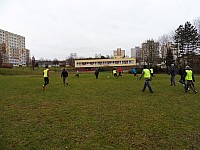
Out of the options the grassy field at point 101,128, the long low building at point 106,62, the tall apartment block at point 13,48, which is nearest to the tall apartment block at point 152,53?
the long low building at point 106,62

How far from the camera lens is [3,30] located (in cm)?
11800

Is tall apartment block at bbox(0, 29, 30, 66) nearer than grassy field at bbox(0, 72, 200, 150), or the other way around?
grassy field at bbox(0, 72, 200, 150)

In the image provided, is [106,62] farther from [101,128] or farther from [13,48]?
[101,128]

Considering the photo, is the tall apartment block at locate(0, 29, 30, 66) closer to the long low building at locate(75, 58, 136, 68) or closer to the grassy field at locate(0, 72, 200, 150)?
the long low building at locate(75, 58, 136, 68)

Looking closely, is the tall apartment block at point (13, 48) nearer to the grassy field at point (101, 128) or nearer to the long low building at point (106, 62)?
the long low building at point (106, 62)

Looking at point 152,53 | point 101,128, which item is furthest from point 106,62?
point 101,128

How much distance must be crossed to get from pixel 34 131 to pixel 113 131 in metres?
2.14

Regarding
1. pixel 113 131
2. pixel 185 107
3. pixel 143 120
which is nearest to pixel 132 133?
pixel 113 131

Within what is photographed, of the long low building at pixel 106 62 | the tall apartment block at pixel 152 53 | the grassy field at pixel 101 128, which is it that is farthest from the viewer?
the long low building at pixel 106 62

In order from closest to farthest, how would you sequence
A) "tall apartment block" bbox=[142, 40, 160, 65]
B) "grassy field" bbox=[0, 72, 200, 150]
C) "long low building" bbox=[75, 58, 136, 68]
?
"grassy field" bbox=[0, 72, 200, 150] → "tall apartment block" bbox=[142, 40, 160, 65] → "long low building" bbox=[75, 58, 136, 68]

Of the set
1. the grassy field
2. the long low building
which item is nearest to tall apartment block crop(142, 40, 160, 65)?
the long low building

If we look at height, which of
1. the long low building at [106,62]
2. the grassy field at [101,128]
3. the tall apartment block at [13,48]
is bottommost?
the grassy field at [101,128]

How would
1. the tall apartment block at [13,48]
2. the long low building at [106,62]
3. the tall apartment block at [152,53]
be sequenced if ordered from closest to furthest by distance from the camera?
1. the tall apartment block at [152,53]
2. the long low building at [106,62]
3. the tall apartment block at [13,48]

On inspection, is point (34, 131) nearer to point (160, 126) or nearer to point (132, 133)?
point (132, 133)
